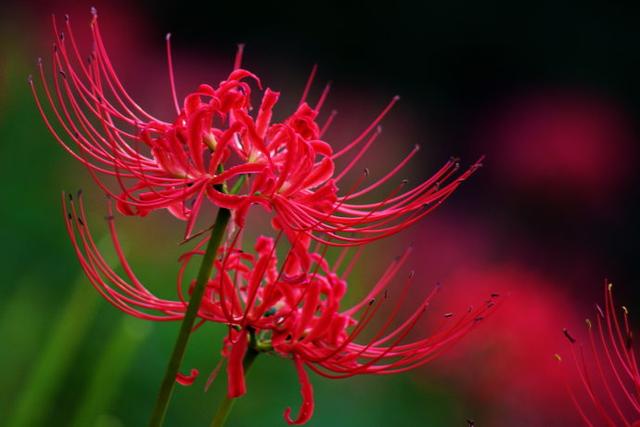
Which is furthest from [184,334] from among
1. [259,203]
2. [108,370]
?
[108,370]

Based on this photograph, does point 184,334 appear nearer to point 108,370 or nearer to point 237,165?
point 237,165

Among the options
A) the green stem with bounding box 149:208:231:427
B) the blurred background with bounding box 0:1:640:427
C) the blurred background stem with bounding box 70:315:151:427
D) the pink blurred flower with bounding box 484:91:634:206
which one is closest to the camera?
the green stem with bounding box 149:208:231:427

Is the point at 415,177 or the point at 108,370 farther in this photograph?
the point at 415,177

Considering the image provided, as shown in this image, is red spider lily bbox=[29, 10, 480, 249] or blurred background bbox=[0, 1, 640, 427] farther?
blurred background bbox=[0, 1, 640, 427]

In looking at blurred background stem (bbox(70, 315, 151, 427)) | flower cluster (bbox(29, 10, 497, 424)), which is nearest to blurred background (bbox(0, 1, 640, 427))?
blurred background stem (bbox(70, 315, 151, 427))

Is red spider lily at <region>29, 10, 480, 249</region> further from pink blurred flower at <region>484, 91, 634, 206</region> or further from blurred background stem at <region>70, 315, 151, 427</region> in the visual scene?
pink blurred flower at <region>484, 91, 634, 206</region>

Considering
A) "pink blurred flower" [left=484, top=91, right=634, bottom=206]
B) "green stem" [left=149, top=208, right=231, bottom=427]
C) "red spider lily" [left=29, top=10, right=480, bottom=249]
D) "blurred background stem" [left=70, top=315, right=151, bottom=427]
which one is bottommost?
"blurred background stem" [left=70, top=315, right=151, bottom=427]

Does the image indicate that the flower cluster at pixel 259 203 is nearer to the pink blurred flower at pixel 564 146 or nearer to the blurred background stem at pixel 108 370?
the blurred background stem at pixel 108 370
